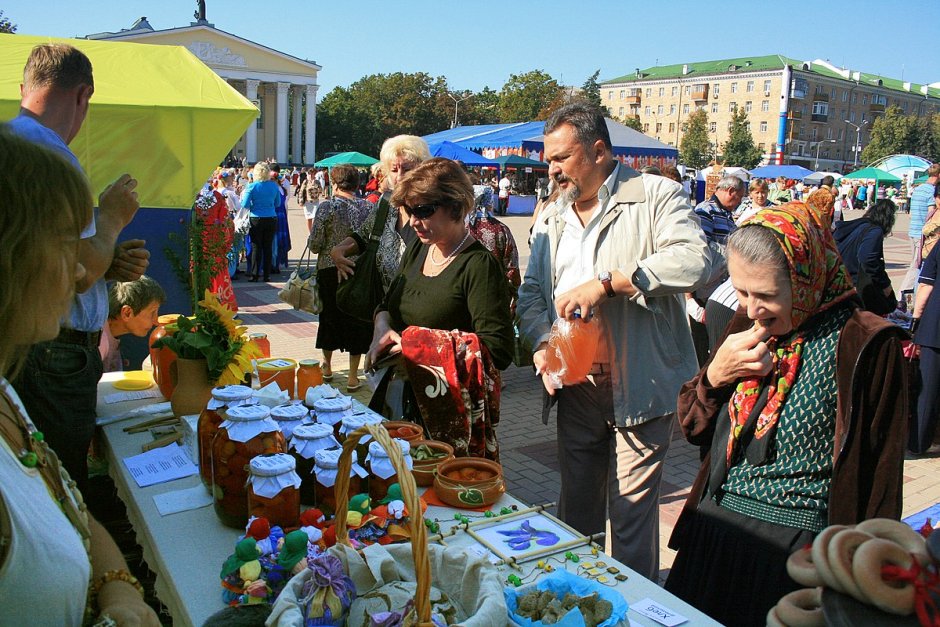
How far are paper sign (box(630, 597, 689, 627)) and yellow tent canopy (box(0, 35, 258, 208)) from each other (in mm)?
5231

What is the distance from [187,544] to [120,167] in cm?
479

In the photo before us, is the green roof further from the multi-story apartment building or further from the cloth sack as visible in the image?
the cloth sack

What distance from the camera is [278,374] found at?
2.85 meters

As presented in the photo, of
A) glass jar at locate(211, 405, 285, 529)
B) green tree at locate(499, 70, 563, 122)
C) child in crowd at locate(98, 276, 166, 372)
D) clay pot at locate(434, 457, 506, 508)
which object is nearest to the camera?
glass jar at locate(211, 405, 285, 529)

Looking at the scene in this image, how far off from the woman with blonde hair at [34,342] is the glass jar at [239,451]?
2.17 feet

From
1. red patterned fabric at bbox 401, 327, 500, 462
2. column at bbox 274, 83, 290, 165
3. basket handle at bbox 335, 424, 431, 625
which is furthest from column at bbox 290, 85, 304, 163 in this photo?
basket handle at bbox 335, 424, 431, 625

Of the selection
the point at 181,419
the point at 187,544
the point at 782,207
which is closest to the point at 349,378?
the point at 181,419

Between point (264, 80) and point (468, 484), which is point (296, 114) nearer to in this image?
point (264, 80)

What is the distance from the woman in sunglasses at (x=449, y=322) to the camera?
8.85 ft

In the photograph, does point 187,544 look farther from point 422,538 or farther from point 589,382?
point 589,382

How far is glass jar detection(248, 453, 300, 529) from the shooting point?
1790 millimetres

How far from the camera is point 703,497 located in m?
2.13

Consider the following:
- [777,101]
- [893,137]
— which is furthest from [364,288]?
[777,101]

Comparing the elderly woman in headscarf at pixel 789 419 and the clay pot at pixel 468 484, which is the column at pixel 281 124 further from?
the elderly woman in headscarf at pixel 789 419
